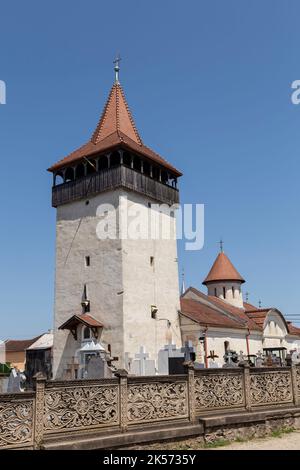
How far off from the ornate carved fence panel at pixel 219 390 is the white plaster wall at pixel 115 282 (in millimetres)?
13589

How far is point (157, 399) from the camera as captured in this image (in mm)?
8555

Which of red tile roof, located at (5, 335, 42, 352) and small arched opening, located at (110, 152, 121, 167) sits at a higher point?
small arched opening, located at (110, 152, 121, 167)

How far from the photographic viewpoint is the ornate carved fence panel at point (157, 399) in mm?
8188

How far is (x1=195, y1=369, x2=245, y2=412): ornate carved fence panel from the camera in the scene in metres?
9.34

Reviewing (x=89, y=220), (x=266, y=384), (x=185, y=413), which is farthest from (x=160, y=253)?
(x=185, y=413)

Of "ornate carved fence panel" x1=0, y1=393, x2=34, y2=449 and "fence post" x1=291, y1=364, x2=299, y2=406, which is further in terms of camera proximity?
"fence post" x1=291, y1=364, x2=299, y2=406

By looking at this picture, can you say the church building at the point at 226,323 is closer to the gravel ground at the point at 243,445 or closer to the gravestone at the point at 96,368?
the gravestone at the point at 96,368

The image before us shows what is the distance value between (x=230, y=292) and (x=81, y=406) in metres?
37.9

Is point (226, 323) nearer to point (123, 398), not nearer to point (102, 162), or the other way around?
point (102, 162)

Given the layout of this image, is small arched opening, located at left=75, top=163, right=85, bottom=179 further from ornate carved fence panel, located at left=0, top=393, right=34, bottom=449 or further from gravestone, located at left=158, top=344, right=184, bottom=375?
ornate carved fence panel, located at left=0, top=393, right=34, bottom=449

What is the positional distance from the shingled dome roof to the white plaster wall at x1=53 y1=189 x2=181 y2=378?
17.0 metres

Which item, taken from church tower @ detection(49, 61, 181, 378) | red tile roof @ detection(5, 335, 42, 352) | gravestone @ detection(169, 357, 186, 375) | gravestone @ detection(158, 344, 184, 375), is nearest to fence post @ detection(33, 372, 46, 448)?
gravestone @ detection(169, 357, 186, 375)

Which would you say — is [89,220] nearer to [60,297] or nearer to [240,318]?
[60,297]
